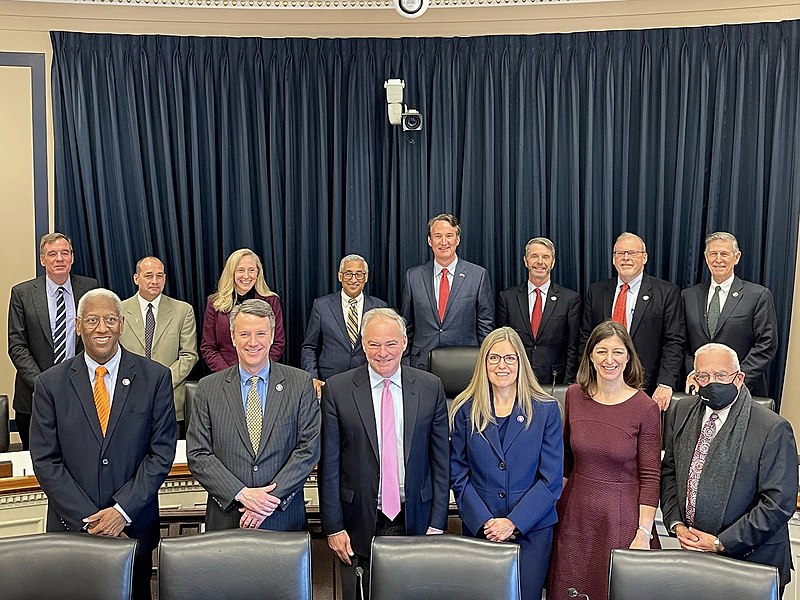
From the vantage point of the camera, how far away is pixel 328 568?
13.2 ft

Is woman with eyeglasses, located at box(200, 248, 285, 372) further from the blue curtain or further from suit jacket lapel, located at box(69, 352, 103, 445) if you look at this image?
suit jacket lapel, located at box(69, 352, 103, 445)

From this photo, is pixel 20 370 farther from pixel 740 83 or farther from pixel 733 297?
pixel 740 83

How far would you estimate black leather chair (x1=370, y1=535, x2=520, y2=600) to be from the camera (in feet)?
8.97

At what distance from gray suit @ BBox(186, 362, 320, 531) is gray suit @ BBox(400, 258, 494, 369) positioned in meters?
1.88

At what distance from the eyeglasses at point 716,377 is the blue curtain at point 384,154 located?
282 cm

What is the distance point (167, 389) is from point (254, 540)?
0.89 m

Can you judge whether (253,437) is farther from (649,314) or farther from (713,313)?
(713,313)

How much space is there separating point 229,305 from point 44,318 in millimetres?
1048

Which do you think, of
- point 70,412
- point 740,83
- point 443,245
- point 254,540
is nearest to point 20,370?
point 70,412

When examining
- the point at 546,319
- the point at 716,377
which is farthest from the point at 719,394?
the point at 546,319

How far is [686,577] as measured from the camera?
268 centimetres

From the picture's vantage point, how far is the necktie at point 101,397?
3.37 m

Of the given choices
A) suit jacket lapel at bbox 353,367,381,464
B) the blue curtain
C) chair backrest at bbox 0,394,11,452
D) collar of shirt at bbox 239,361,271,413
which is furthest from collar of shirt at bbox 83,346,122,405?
the blue curtain

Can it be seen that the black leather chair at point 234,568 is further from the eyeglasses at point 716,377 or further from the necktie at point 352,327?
the necktie at point 352,327
